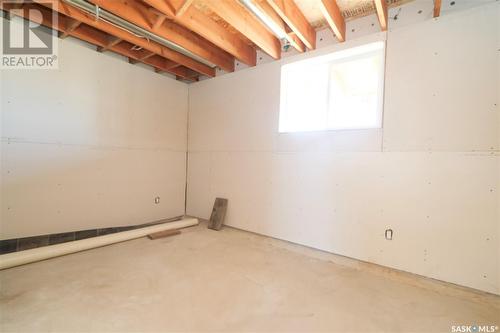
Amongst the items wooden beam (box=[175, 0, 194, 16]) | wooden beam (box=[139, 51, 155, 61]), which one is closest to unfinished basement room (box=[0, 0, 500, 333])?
wooden beam (box=[175, 0, 194, 16])

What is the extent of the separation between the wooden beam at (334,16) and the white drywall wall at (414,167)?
17 centimetres

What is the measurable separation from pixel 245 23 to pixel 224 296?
275 cm

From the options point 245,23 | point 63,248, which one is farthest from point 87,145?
point 245,23

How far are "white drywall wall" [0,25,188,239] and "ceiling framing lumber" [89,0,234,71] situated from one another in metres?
1.10

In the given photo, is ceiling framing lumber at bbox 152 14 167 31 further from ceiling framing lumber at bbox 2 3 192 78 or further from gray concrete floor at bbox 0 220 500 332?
gray concrete floor at bbox 0 220 500 332

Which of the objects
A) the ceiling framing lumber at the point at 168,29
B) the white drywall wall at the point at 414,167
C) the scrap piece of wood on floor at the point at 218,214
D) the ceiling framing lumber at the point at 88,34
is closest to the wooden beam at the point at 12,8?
the ceiling framing lumber at the point at 88,34

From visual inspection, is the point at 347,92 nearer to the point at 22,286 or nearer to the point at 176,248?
the point at 176,248

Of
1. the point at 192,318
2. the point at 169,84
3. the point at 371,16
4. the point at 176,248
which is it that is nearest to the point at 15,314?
the point at 192,318

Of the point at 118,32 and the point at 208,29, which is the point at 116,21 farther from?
the point at 208,29

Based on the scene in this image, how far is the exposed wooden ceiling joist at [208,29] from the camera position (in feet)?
7.24

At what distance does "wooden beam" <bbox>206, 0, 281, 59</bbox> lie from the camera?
7.51 ft

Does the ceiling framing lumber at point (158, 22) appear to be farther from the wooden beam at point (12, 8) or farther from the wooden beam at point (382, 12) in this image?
the wooden beam at point (382, 12)

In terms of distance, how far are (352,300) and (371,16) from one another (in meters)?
2.82

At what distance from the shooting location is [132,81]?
3521 mm
